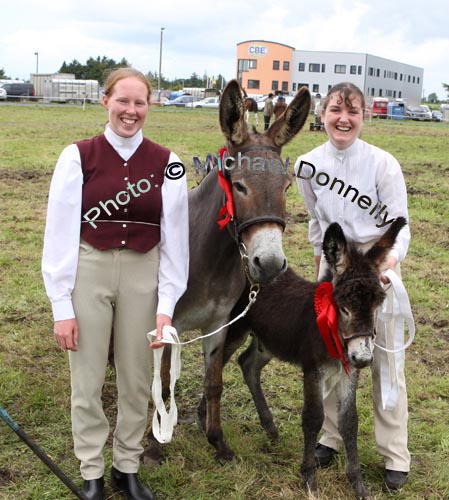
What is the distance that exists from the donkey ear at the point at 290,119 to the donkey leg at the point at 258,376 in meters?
1.52

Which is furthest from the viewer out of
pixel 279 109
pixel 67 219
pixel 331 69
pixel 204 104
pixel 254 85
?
pixel 331 69

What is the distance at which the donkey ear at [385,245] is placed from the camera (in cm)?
336

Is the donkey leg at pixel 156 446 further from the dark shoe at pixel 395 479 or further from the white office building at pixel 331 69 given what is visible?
the white office building at pixel 331 69

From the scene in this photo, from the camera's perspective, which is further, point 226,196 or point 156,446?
point 156,446

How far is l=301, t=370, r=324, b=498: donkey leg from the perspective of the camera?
143 inches

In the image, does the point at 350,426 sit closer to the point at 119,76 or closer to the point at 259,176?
the point at 259,176

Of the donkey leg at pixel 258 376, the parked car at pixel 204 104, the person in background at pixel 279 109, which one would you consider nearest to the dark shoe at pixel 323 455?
the donkey leg at pixel 258 376

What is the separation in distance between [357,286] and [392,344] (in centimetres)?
75

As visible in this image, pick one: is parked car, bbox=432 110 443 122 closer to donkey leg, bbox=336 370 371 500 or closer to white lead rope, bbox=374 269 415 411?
white lead rope, bbox=374 269 415 411

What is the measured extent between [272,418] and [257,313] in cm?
83

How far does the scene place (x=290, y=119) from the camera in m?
3.39

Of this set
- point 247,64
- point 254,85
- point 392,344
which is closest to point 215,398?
point 392,344

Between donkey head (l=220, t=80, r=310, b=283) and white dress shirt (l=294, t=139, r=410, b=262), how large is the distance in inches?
17.9

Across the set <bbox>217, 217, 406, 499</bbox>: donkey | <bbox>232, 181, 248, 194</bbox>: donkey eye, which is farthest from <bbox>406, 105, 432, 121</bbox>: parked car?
<bbox>232, 181, 248, 194</bbox>: donkey eye
